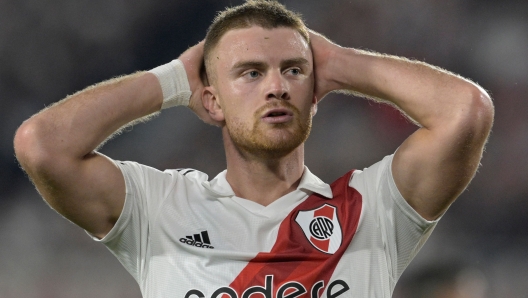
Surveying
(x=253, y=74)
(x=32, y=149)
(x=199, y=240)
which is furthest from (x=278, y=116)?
(x=32, y=149)

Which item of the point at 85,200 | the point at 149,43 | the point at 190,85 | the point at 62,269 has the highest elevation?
→ the point at 190,85

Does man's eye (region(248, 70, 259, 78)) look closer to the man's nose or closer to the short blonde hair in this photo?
the man's nose

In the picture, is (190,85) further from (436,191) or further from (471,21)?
(471,21)

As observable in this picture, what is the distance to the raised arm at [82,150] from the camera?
2281mm

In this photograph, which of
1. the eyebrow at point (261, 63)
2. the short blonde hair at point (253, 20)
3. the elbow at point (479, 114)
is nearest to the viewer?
the elbow at point (479, 114)

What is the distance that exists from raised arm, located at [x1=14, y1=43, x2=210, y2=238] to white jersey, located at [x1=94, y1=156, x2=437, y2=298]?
9 cm

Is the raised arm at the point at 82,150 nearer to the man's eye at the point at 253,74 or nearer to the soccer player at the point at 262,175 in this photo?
the soccer player at the point at 262,175

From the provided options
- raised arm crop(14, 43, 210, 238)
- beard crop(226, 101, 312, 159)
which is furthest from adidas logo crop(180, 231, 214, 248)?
beard crop(226, 101, 312, 159)

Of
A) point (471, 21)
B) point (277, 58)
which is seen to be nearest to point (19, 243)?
point (277, 58)

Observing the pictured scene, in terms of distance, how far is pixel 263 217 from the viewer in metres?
2.55

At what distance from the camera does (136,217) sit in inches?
98.0

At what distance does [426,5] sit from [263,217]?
370 cm

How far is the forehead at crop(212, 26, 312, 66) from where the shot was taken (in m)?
2.58

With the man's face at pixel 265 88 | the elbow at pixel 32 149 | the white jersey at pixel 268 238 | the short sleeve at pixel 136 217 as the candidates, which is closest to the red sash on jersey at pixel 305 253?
the white jersey at pixel 268 238
